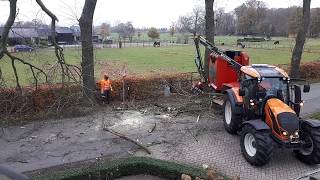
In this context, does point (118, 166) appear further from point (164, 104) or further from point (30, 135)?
point (164, 104)

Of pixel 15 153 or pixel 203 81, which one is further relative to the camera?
pixel 203 81

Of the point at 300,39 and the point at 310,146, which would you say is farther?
the point at 300,39

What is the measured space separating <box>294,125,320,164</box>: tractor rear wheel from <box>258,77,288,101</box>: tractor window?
4.54 ft

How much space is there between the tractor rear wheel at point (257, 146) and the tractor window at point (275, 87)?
1.49m

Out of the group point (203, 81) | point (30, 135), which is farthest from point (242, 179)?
point (203, 81)

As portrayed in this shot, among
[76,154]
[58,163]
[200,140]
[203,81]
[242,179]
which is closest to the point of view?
[242,179]

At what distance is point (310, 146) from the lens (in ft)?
38.7

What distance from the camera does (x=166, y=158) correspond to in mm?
12602

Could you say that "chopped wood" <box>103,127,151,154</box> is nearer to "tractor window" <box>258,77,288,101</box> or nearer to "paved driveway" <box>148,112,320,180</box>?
"paved driveway" <box>148,112,320,180</box>

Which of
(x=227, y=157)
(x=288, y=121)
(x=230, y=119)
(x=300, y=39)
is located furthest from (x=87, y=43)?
(x=300, y=39)

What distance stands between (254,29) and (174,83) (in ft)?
340

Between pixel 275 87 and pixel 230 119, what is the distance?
2.40 m

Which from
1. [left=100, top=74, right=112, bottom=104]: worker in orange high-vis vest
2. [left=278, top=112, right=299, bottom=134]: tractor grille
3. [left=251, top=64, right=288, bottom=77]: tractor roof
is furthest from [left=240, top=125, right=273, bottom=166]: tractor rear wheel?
[left=100, top=74, right=112, bottom=104]: worker in orange high-vis vest

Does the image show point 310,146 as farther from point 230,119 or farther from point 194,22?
point 194,22
